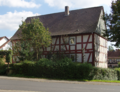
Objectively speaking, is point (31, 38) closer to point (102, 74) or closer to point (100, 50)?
point (102, 74)

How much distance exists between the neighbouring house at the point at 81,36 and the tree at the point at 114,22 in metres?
2.16

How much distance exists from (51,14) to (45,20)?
188cm

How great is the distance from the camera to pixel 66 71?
19.9 m

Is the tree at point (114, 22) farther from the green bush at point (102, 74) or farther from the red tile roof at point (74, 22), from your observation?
the green bush at point (102, 74)

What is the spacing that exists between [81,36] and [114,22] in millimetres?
5183

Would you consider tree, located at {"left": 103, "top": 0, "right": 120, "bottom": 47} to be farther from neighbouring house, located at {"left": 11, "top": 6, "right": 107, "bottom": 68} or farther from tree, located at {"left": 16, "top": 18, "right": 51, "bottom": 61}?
tree, located at {"left": 16, "top": 18, "right": 51, "bottom": 61}

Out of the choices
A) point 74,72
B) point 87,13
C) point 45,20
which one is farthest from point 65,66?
point 45,20

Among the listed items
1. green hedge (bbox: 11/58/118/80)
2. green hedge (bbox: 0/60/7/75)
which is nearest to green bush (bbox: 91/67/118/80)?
green hedge (bbox: 11/58/118/80)

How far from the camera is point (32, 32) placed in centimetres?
2386

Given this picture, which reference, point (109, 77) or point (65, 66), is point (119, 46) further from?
point (65, 66)

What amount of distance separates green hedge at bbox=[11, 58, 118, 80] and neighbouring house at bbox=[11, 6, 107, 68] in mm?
3739

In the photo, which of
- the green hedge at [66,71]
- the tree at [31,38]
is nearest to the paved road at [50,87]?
the green hedge at [66,71]

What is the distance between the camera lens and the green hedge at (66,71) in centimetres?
1952

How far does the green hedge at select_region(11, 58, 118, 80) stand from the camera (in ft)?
64.0
